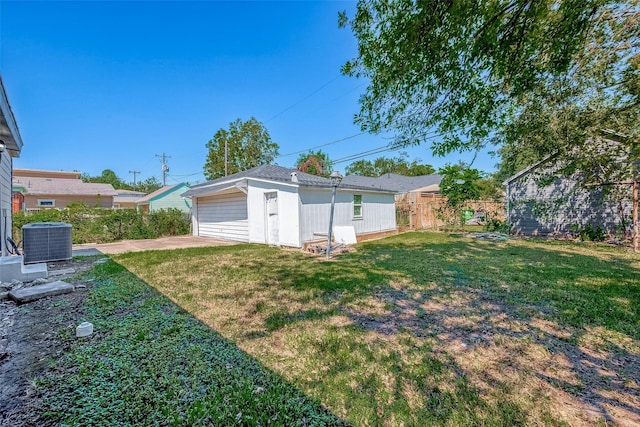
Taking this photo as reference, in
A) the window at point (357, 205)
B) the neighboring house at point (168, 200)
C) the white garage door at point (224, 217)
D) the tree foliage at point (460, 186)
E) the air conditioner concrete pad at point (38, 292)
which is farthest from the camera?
the neighboring house at point (168, 200)

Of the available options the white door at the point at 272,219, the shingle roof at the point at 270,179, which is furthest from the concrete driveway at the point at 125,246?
the shingle roof at the point at 270,179

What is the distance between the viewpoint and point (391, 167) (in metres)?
47.0

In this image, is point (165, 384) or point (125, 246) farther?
point (125, 246)

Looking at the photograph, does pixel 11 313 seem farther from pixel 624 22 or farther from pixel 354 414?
pixel 624 22

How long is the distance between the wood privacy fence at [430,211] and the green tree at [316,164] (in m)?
12.9

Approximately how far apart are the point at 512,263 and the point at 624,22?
4806 millimetres

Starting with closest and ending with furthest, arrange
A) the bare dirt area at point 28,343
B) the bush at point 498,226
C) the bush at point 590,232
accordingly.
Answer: the bare dirt area at point 28,343 < the bush at point 590,232 < the bush at point 498,226

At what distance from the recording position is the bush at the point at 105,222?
1127cm

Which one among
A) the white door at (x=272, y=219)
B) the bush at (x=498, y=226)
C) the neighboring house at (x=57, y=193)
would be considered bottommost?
the bush at (x=498, y=226)

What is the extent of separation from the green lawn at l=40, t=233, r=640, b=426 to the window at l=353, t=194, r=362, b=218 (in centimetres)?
683

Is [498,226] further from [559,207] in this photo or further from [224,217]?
[224,217]

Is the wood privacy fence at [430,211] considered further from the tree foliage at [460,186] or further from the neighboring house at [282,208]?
the neighboring house at [282,208]

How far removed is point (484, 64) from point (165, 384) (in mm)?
4756

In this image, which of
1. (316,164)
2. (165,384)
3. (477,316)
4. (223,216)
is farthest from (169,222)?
(316,164)
